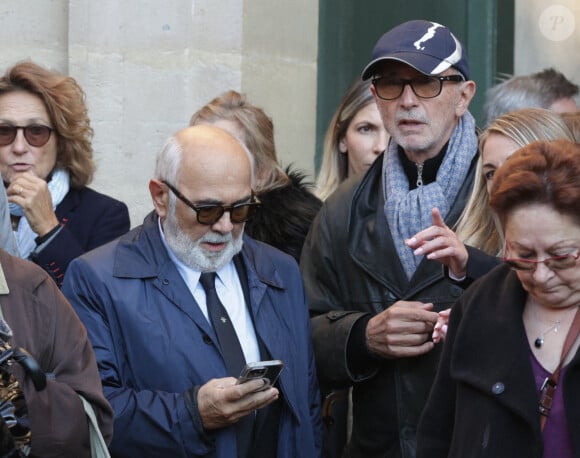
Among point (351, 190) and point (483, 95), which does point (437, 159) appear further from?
point (483, 95)

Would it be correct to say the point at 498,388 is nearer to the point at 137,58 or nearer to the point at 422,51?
the point at 422,51

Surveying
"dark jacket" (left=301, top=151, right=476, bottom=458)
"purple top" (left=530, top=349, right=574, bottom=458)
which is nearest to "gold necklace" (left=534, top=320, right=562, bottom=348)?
"purple top" (left=530, top=349, right=574, bottom=458)

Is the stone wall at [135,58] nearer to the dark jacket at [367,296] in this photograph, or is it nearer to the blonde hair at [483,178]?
the dark jacket at [367,296]

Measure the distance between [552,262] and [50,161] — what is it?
2714mm

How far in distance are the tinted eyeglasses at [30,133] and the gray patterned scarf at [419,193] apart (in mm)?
1542

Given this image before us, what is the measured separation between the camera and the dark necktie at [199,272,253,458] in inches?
204

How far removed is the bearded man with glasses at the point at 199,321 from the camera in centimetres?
507

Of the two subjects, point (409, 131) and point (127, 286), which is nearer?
point (127, 286)

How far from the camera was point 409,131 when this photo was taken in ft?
18.5

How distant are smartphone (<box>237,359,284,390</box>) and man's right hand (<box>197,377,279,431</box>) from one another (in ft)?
0.06

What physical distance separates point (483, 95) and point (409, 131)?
2.87 meters

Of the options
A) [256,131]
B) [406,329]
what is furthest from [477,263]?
[256,131]

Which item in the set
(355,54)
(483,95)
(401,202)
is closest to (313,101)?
(355,54)

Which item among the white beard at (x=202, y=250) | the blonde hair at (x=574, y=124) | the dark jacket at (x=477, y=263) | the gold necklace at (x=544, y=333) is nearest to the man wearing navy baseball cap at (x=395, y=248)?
the dark jacket at (x=477, y=263)
